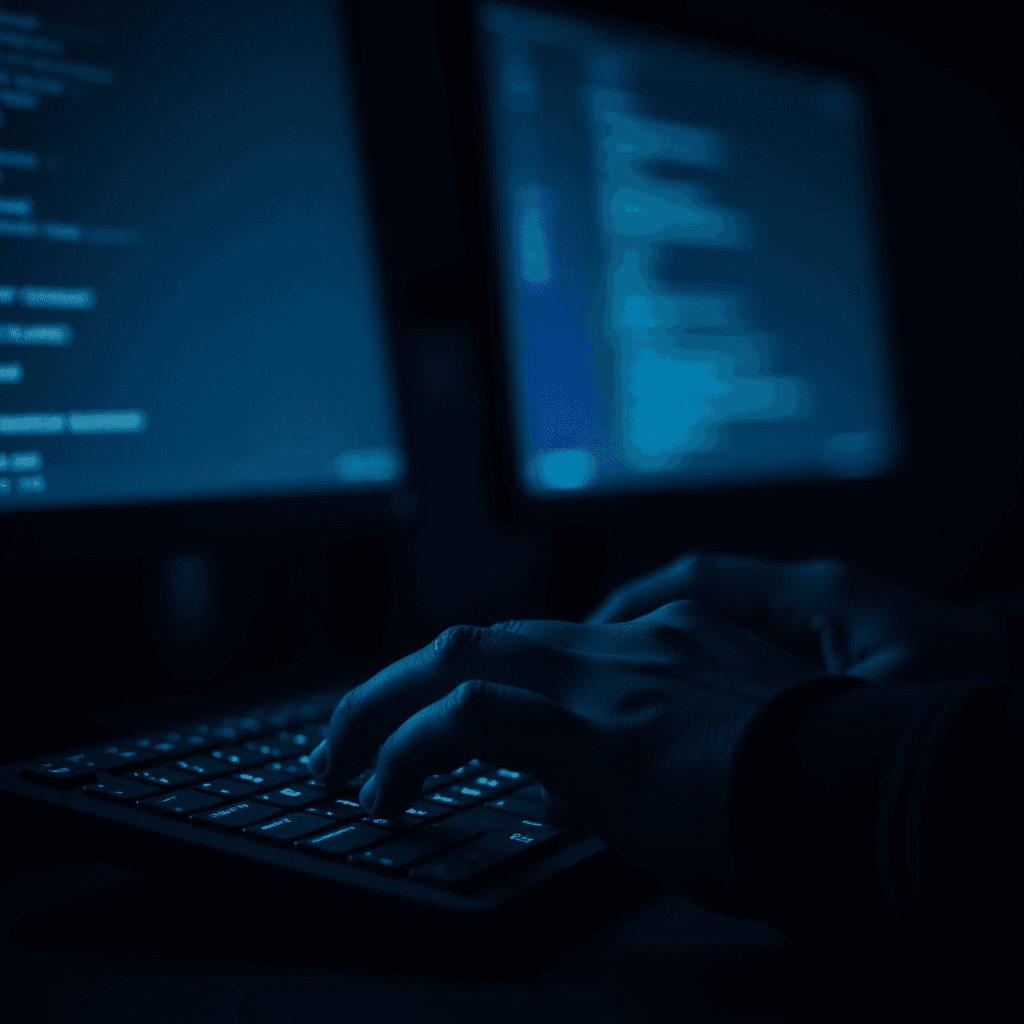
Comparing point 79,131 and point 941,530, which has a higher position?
point 79,131

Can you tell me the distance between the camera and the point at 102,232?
616mm

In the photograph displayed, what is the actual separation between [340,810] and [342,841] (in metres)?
0.04

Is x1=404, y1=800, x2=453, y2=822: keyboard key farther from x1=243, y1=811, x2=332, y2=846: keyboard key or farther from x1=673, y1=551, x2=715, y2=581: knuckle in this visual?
x1=673, y1=551, x2=715, y2=581: knuckle

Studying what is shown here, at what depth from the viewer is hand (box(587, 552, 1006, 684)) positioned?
24.0 inches

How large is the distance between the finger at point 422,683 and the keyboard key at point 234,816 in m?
0.04

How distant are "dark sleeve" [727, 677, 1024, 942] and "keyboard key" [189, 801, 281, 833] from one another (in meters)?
0.19

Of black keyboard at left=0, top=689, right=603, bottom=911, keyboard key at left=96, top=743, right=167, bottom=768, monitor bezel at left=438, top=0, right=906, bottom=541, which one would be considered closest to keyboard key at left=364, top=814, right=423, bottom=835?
black keyboard at left=0, top=689, right=603, bottom=911

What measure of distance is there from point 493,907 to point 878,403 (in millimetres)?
946

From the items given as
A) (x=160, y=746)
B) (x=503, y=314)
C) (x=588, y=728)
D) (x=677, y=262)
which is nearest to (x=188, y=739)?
(x=160, y=746)

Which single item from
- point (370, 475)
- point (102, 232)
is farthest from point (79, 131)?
point (370, 475)

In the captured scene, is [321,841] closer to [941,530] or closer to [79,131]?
[79,131]

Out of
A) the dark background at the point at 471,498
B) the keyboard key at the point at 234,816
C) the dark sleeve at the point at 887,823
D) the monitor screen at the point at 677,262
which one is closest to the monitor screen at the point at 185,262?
the dark background at the point at 471,498

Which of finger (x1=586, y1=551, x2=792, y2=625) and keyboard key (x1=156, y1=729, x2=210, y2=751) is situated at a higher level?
finger (x1=586, y1=551, x2=792, y2=625)

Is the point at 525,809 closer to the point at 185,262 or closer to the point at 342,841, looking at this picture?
the point at 342,841
